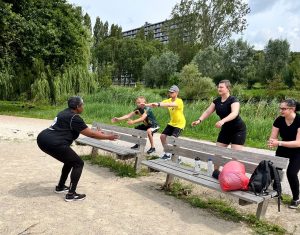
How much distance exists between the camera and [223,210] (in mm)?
5301

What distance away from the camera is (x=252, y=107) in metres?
16.4

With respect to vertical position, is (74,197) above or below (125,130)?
below

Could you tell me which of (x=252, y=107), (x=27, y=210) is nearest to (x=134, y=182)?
(x=27, y=210)

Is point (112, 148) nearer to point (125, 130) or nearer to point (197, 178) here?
point (125, 130)

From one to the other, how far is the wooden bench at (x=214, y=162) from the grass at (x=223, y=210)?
14 centimetres

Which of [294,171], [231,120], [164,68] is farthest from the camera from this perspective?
[164,68]

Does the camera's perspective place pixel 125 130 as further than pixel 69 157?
Yes

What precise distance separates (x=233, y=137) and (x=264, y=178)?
58.2 inches

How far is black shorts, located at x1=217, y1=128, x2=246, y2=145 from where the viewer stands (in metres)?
6.04

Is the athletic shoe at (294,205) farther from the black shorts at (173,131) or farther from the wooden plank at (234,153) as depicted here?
the black shorts at (173,131)

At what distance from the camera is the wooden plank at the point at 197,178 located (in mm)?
4559

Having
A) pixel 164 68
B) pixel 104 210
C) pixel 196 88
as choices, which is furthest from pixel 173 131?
pixel 164 68

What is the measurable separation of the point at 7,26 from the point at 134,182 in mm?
15390

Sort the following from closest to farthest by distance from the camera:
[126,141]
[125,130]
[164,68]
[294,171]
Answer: [294,171] → [126,141] → [125,130] → [164,68]
